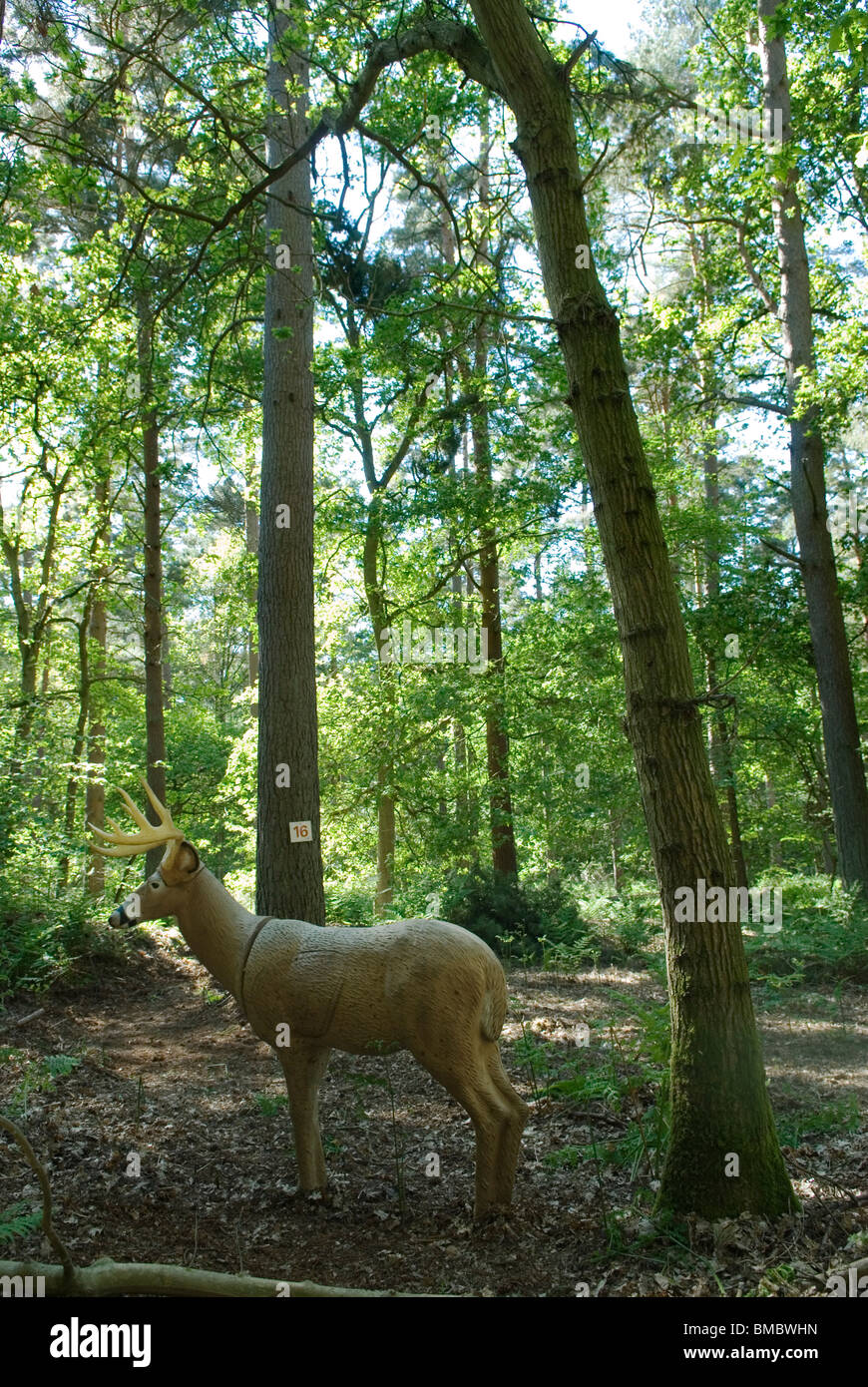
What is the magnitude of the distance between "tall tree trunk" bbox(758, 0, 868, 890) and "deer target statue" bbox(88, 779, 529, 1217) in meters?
10.4

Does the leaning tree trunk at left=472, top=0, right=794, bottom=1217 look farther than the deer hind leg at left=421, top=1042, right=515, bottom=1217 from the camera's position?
No

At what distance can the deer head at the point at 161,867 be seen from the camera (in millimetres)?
4801

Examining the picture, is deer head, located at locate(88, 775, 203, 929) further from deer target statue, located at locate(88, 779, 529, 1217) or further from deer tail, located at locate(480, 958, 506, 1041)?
deer tail, located at locate(480, 958, 506, 1041)

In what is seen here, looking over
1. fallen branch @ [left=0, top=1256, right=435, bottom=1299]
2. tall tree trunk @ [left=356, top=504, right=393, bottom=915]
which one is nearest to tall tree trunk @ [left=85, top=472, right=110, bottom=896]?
tall tree trunk @ [left=356, top=504, right=393, bottom=915]

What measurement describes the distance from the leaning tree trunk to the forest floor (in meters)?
0.35

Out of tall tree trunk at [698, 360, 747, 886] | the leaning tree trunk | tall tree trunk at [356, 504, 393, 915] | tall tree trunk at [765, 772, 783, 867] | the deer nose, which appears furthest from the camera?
tall tree trunk at [765, 772, 783, 867]

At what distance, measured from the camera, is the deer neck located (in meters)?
4.96

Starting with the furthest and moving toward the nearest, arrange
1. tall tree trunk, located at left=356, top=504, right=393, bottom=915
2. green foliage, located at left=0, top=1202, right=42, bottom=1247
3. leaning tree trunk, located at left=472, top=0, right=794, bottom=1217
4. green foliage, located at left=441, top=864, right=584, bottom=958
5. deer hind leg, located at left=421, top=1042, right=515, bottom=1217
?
tall tree trunk, located at left=356, top=504, right=393, bottom=915 → green foliage, located at left=441, top=864, right=584, bottom=958 → deer hind leg, located at left=421, top=1042, right=515, bottom=1217 → leaning tree trunk, located at left=472, top=0, right=794, bottom=1217 → green foliage, located at left=0, top=1202, right=42, bottom=1247

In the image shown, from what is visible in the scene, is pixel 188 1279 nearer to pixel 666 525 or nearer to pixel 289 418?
pixel 289 418

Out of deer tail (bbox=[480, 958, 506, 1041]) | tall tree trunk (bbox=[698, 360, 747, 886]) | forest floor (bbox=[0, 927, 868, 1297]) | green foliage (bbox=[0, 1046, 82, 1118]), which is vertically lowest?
forest floor (bbox=[0, 927, 868, 1297])

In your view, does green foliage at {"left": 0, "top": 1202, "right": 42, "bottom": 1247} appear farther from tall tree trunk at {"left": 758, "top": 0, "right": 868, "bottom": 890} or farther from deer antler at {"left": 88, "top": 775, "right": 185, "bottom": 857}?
tall tree trunk at {"left": 758, "top": 0, "right": 868, "bottom": 890}

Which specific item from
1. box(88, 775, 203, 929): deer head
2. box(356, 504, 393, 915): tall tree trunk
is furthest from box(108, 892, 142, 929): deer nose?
box(356, 504, 393, 915): tall tree trunk

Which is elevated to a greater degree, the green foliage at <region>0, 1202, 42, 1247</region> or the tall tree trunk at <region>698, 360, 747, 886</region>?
the tall tree trunk at <region>698, 360, 747, 886</region>

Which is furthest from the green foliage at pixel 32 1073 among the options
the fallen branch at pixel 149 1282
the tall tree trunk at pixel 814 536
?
the tall tree trunk at pixel 814 536
